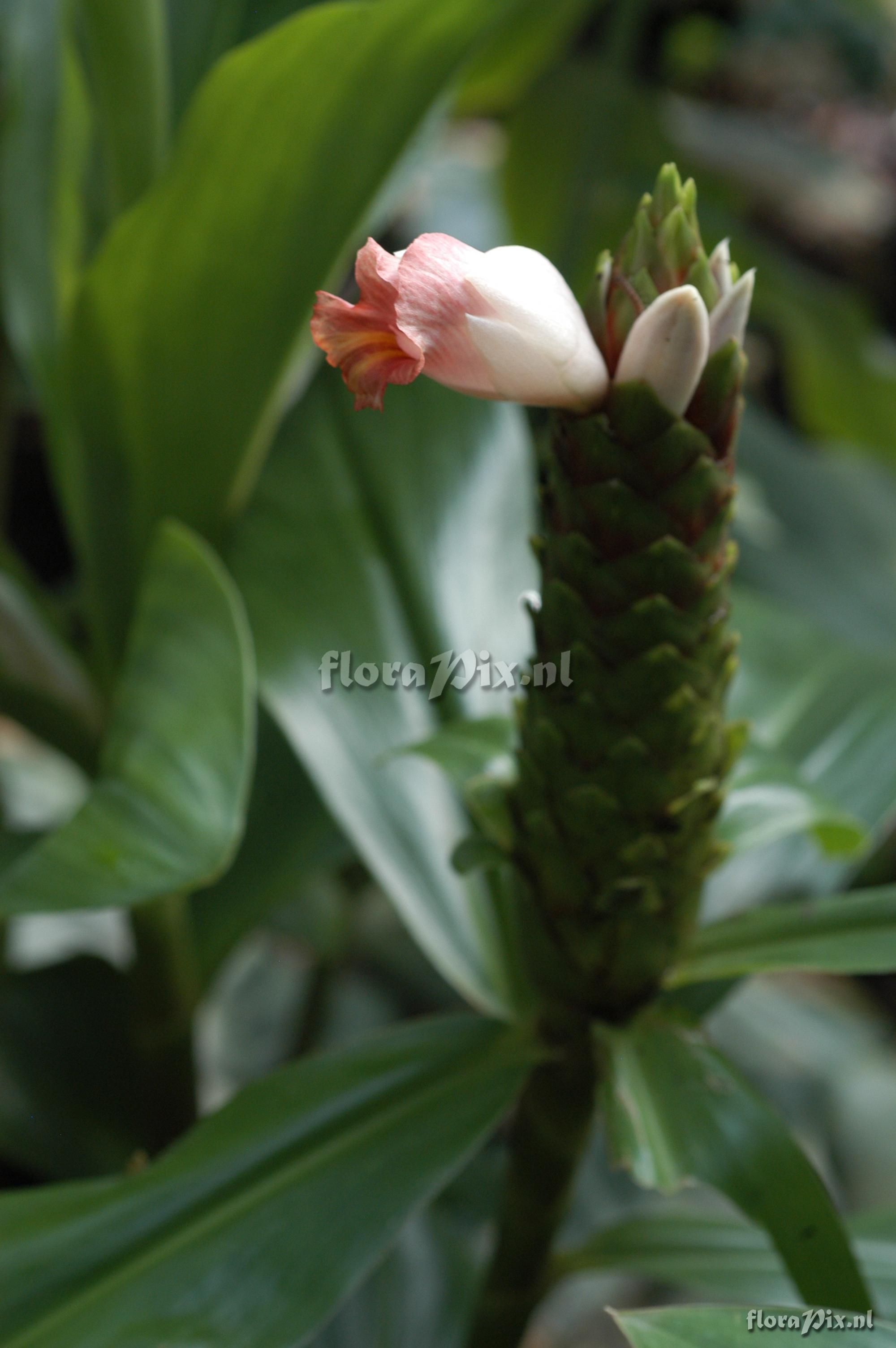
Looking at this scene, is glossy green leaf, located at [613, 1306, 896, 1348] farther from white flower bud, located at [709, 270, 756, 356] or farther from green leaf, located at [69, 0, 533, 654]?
green leaf, located at [69, 0, 533, 654]

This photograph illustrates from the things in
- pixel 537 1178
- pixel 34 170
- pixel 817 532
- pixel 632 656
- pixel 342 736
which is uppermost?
pixel 34 170

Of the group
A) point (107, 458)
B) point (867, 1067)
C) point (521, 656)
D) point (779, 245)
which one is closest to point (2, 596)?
point (107, 458)

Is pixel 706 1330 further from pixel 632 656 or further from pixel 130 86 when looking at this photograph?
pixel 130 86

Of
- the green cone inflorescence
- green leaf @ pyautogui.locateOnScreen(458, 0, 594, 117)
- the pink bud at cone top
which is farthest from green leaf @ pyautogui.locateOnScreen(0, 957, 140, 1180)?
green leaf @ pyautogui.locateOnScreen(458, 0, 594, 117)

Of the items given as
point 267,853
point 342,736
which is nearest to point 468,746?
point 342,736

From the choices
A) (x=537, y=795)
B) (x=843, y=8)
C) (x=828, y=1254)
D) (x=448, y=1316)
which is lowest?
(x=448, y=1316)

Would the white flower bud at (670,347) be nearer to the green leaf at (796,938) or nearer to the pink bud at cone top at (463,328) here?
the pink bud at cone top at (463,328)

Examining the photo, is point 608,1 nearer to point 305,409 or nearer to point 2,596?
point 305,409
